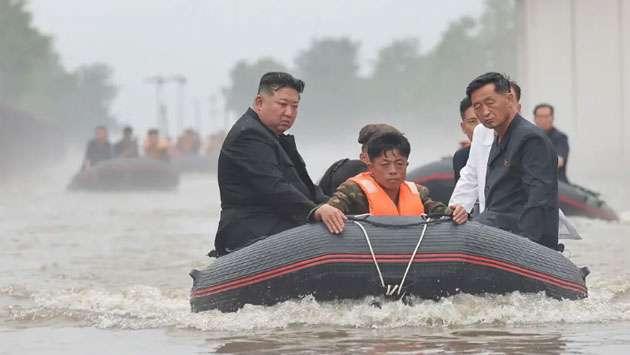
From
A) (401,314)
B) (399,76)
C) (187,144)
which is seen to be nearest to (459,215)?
(401,314)

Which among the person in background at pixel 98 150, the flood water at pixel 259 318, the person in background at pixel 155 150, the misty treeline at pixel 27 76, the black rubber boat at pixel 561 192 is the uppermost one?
the misty treeline at pixel 27 76

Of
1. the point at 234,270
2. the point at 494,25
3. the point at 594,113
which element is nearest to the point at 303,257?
the point at 234,270

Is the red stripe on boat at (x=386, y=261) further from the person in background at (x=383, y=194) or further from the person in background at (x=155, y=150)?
the person in background at (x=155, y=150)

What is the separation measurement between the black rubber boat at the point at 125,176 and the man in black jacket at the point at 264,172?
24511 mm

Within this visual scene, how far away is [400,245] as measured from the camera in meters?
8.29

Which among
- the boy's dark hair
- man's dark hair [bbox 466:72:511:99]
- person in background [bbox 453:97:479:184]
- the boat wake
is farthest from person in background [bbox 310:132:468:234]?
person in background [bbox 453:97:479:184]

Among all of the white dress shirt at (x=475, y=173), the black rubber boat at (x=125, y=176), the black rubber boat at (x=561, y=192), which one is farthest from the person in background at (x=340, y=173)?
the black rubber boat at (x=125, y=176)

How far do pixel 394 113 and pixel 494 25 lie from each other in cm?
2481

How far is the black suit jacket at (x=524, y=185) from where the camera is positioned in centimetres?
888

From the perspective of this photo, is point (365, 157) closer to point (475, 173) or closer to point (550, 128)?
point (475, 173)

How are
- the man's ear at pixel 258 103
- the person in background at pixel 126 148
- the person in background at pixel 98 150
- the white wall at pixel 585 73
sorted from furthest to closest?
the white wall at pixel 585 73 < the person in background at pixel 126 148 < the person in background at pixel 98 150 < the man's ear at pixel 258 103

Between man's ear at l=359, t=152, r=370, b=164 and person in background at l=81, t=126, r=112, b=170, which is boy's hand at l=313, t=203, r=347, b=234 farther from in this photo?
person in background at l=81, t=126, r=112, b=170

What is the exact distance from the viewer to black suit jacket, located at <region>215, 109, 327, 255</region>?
8.91 m

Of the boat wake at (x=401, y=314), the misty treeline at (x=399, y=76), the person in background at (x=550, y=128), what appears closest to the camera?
the boat wake at (x=401, y=314)
